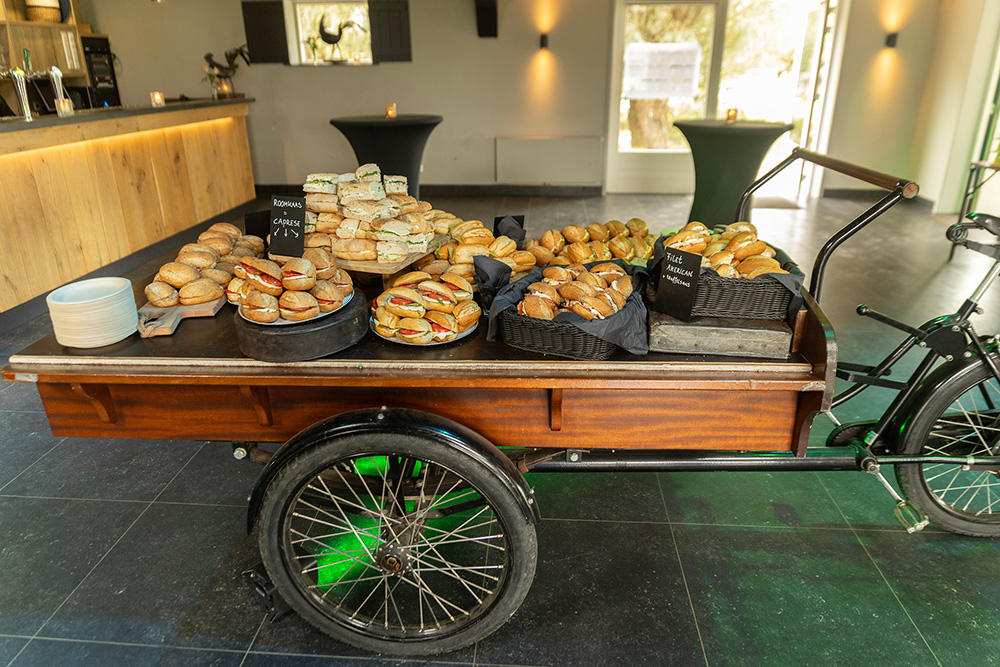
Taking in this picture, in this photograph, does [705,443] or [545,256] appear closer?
[705,443]

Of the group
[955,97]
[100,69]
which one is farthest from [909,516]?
[100,69]

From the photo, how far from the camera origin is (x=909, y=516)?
1949 millimetres

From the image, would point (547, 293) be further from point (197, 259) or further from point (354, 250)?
point (197, 259)

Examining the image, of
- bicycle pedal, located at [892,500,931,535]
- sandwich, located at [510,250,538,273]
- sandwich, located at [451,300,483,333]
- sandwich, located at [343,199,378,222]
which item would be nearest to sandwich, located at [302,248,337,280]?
sandwich, located at [343,199,378,222]

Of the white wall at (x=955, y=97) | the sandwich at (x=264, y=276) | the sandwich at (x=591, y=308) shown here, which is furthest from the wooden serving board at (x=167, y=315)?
the white wall at (x=955, y=97)

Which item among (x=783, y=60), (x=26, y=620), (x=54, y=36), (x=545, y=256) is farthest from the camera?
(x=783, y=60)

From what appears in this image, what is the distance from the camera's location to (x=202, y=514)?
2.24m

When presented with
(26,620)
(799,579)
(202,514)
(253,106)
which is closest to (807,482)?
(799,579)

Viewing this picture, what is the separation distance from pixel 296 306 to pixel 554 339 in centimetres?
63

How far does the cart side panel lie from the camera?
1610 millimetres

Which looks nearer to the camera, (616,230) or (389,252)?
(389,252)

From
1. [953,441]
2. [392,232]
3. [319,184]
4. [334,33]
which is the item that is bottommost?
[953,441]

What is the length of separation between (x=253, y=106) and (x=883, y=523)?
8111mm

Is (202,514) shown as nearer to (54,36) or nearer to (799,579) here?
(799,579)
